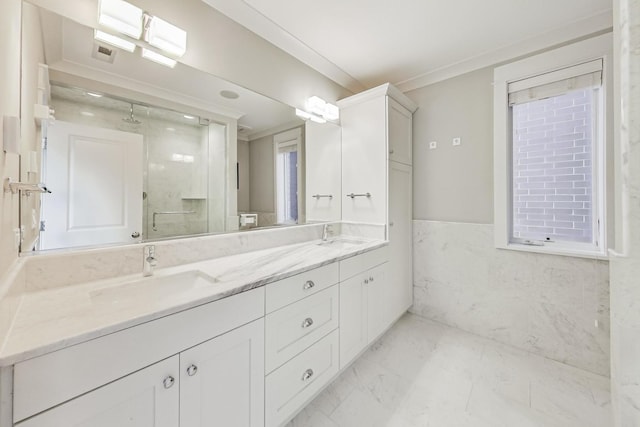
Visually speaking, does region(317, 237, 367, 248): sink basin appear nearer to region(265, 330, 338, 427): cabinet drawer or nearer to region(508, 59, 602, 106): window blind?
region(265, 330, 338, 427): cabinet drawer

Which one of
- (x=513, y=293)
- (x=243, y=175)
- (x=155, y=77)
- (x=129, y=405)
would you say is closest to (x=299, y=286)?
(x=129, y=405)

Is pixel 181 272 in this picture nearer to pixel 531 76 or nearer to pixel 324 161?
pixel 324 161

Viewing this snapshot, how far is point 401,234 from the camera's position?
2.48m

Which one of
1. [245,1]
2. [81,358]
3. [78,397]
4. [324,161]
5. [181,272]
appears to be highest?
[245,1]

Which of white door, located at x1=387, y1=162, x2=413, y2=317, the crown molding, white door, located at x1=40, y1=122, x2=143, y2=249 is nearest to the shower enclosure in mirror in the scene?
white door, located at x1=40, y1=122, x2=143, y2=249

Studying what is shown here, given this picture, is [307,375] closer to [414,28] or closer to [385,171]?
[385,171]

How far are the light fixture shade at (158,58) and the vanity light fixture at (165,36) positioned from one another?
1.4 inches

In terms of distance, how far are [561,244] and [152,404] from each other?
9.08 ft

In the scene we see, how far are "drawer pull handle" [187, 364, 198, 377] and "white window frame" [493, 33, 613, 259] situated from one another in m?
2.40

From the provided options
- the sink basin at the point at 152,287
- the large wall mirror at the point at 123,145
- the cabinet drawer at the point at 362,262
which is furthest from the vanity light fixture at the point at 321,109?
the sink basin at the point at 152,287

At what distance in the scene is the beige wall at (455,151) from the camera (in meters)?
2.25

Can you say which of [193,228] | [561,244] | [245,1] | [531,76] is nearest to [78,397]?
[193,228]

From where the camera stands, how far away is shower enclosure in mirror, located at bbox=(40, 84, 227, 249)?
1.09 m

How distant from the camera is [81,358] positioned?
690 millimetres
